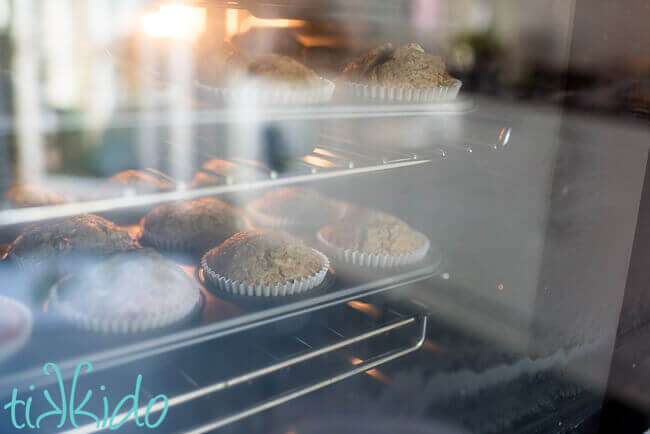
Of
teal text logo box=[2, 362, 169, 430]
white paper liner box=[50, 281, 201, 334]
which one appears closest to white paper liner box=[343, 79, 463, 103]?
white paper liner box=[50, 281, 201, 334]

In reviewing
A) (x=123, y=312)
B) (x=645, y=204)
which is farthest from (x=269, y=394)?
(x=645, y=204)

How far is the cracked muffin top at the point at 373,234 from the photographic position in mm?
1542

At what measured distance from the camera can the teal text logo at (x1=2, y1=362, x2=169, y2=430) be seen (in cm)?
103

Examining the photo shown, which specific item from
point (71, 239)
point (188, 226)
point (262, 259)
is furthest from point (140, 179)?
point (262, 259)

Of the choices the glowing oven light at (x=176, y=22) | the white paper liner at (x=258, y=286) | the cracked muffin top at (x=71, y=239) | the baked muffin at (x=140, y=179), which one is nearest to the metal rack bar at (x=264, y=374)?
the white paper liner at (x=258, y=286)

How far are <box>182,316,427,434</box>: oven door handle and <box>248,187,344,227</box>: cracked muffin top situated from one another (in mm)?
414

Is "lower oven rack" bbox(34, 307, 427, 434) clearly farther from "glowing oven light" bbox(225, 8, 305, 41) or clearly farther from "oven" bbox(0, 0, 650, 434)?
"glowing oven light" bbox(225, 8, 305, 41)

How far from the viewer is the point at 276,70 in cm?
118

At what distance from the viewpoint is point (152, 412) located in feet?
3.79

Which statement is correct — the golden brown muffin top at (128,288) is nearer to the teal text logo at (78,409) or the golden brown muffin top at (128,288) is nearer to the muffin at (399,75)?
the teal text logo at (78,409)

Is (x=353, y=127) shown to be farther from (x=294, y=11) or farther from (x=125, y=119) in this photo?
(x=125, y=119)

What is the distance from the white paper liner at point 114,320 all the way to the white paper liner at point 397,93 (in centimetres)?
64

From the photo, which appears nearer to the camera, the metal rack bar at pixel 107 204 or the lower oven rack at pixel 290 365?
the metal rack bar at pixel 107 204

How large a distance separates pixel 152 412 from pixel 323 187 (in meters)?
0.88
